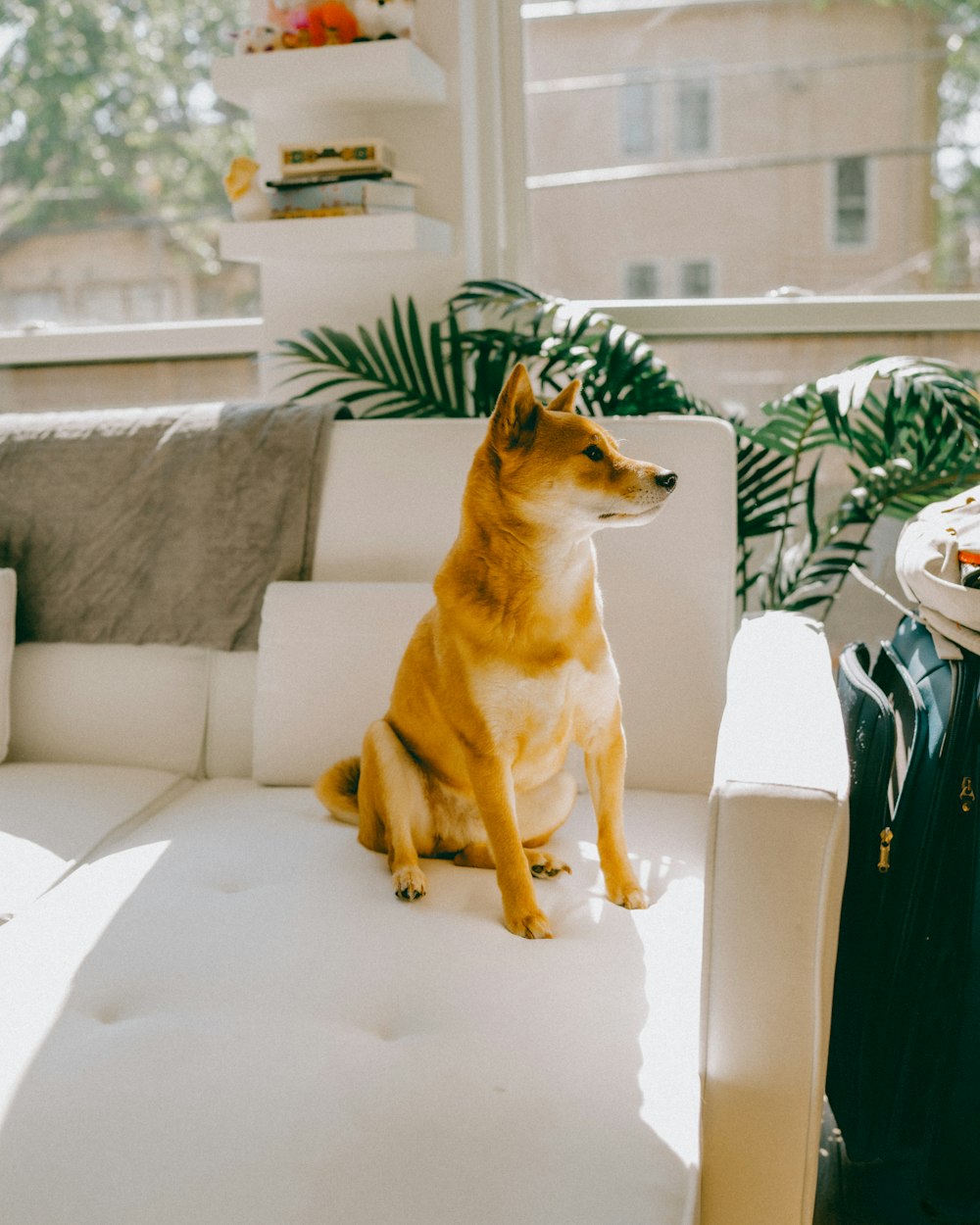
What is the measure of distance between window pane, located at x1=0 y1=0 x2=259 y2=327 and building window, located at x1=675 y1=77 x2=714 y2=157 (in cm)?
103

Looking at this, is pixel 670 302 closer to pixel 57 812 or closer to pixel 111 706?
pixel 111 706

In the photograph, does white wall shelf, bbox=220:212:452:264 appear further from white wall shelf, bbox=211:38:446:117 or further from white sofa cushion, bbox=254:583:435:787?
white sofa cushion, bbox=254:583:435:787

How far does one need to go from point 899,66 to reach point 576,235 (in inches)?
28.3

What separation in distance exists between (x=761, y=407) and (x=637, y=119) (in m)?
0.75

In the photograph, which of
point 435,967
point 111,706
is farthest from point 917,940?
point 111,706

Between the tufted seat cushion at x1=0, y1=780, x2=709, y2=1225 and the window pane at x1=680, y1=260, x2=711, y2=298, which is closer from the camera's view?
the tufted seat cushion at x1=0, y1=780, x2=709, y2=1225

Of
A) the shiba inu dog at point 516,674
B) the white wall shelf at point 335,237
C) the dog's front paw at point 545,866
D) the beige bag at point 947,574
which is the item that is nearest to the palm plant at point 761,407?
the white wall shelf at point 335,237

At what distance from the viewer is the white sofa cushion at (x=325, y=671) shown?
1.78 meters

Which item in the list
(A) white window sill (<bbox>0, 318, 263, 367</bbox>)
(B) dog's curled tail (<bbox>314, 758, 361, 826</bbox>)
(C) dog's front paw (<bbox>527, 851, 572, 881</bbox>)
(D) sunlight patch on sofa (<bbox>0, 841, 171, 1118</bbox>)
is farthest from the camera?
(A) white window sill (<bbox>0, 318, 263, 367</bbox>)

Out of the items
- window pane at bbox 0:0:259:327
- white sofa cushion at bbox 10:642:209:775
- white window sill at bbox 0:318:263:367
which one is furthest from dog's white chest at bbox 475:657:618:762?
window pane at bbox 0:0:259:327

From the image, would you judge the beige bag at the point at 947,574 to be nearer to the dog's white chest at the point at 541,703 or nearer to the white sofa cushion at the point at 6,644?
the dog's white chest at the point at 541,703

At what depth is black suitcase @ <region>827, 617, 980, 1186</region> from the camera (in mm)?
1242

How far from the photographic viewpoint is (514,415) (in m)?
1.33

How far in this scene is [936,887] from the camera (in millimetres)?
1260
